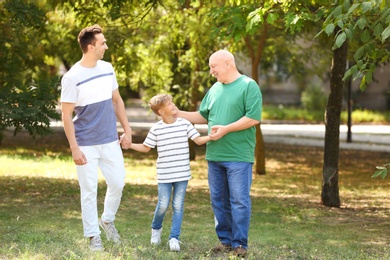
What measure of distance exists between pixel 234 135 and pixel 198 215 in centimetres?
442

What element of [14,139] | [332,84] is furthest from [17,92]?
[14,139]

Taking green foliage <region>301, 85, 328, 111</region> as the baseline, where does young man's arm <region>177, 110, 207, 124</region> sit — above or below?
above

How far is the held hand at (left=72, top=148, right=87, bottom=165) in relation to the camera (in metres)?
7.27

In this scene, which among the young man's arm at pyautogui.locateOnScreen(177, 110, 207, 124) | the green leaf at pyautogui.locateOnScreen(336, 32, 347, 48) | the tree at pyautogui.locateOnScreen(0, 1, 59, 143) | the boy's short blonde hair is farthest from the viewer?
the tree at pyautogui.locateOnScreen(0, 1, 59, 143)

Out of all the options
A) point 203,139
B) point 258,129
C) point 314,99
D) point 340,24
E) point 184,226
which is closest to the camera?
point 340,24

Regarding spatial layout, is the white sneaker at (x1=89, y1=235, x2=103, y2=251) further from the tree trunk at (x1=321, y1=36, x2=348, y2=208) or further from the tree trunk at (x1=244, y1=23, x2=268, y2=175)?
the tree trunk at (x1=244, y1=23, x2=268, y2=175)

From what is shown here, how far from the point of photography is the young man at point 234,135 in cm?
730

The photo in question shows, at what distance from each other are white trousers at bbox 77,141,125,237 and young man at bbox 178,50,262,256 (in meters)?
0.89

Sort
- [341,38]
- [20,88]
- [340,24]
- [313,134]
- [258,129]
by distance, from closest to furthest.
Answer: [341,38]
[340,24]
[20,88]
[258,129]
[313,134]

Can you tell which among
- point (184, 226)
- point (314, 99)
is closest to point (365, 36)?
point (184, 226)

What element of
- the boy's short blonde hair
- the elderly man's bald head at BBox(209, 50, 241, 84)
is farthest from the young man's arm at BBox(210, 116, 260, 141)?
the boy's short blonde hair

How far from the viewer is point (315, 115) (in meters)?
39.4

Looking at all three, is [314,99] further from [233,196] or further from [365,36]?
[233,196]

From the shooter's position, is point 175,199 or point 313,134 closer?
point 175,199
